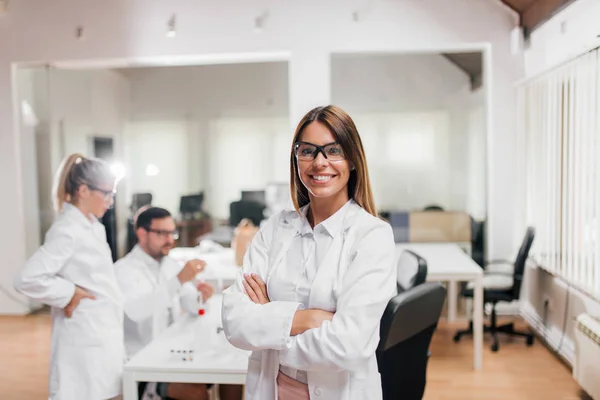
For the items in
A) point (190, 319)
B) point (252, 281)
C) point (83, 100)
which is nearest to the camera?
point (252, 281)

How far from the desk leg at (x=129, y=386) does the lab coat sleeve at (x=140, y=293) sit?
Result: 618 mm

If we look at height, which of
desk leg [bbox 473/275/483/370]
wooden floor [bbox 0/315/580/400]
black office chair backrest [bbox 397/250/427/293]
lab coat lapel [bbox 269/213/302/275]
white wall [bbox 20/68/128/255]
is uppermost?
white wall [bbox 20/68/128/255]

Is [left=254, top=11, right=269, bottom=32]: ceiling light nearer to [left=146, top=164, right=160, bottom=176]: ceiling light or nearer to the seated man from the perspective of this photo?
[left=146, top=164, right=160, bottom=176]: ceiling light

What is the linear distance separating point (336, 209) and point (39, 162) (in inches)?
208

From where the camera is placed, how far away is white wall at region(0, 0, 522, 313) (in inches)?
212

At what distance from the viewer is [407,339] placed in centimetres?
215

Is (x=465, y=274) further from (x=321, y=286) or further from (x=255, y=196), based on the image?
(x=255, y=196)

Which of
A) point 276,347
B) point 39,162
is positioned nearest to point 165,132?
point 39,162

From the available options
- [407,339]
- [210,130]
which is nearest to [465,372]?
[407,339]

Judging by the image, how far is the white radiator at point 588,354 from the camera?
126 inches

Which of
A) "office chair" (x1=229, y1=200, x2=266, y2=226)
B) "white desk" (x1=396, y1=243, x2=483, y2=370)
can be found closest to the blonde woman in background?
"white desk" (x1=396, y1=243, x2=483, y2=370)

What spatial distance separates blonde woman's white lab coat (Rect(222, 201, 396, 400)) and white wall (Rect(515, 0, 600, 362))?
2.60m

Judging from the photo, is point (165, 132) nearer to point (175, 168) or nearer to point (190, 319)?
point (175, 168)

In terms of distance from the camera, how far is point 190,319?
9.25 ft
